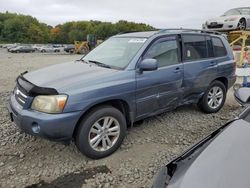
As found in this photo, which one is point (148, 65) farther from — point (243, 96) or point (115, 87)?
point (243, 96)

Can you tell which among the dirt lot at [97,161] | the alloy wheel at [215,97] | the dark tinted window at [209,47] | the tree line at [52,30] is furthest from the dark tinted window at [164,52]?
the tree line at [52,30]

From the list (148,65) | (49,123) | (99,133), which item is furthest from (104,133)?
(148,65)

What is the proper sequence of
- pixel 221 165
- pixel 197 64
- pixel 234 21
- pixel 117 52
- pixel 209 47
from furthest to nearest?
pixel 234 21
pixel 209 47
pixel 197 64
pixel 117 52
pixel 221 165

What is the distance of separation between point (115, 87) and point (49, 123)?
1.02 metres

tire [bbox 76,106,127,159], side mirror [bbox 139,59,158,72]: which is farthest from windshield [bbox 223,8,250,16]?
tire [bbox 76,106,127,159]

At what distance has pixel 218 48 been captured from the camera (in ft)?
18.4

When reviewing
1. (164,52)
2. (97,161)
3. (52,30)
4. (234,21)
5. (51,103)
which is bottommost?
(97,161)

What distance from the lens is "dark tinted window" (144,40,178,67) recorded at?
170 inches

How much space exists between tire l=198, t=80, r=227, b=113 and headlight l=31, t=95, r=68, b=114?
3172 millimetres

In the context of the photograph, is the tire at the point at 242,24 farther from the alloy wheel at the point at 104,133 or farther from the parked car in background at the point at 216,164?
the parked car in background at the point at 216,164

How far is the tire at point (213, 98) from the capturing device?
17.7ft

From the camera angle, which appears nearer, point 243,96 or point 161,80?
point 243,96

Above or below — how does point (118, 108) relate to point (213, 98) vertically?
above

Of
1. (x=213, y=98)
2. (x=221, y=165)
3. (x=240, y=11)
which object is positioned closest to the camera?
(x=221, y=165)
